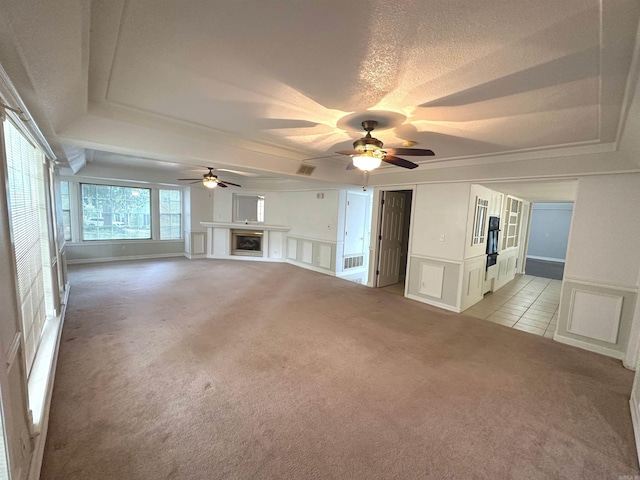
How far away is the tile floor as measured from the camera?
411 centimetres

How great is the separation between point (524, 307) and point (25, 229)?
22.2ft

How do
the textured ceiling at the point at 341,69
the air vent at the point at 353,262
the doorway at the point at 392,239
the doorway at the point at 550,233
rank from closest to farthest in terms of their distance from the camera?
the textured ceiling at the point at 341,69 < the doorway at the point at 392,239 < the air vent at the point at 353,262 < the doorway at the point at 550,233

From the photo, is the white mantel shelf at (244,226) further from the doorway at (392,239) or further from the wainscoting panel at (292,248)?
the doorway at (392,239)

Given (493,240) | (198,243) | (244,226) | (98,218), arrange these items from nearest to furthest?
(493,240) < (98,218) < (244,226) < (198,243)

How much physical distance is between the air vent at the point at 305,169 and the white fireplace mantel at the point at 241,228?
3332mm

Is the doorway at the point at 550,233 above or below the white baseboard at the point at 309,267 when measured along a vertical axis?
above

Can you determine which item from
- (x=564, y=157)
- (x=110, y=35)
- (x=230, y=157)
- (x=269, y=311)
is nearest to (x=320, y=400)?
(x=269, y=311)

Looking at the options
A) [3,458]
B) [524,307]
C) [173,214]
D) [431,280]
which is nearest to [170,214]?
[173,214]

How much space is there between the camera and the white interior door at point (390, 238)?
5.86m

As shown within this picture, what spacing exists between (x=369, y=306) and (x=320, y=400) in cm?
250

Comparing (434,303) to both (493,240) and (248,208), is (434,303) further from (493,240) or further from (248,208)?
(248,208)

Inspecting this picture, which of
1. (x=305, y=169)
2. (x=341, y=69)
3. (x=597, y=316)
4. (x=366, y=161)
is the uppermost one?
(x=341, y=69)

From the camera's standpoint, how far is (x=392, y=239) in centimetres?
611

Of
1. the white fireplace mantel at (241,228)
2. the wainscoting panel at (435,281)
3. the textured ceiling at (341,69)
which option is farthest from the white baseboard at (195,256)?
the wainscoting panel at (435,281)
